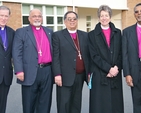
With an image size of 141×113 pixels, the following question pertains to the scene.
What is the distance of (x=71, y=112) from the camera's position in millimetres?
4500

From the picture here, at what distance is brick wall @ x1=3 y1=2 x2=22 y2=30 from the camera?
14.2 metres

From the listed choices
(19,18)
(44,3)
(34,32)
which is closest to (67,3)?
(44,3)

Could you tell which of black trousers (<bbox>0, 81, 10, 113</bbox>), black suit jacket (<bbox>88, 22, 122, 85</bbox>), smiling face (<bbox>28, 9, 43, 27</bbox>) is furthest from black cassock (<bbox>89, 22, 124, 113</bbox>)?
black trousers (<bbox>0, 81, 10, 113</bbox>)

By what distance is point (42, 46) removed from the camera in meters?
4.25

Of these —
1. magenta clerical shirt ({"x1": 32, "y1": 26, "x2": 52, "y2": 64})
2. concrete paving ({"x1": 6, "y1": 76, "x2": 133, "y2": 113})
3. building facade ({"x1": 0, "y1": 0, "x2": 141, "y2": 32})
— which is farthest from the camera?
building facade ({"x1": 0, "y1": 0, "x2": 141, "y2": 32})

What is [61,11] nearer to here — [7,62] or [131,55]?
[7,62]

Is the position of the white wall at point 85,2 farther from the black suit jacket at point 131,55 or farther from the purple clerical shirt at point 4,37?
the black suit jacket at point 131,55

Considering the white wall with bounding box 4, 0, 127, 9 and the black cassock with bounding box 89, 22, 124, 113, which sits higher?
the white wall with bounding box 4, 0, 127, 9

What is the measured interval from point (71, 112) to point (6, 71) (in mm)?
1419

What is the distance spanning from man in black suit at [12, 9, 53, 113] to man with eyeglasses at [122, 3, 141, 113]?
1.34 m

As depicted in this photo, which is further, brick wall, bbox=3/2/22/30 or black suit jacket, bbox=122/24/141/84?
brick wall, bbox=3/2/22/30

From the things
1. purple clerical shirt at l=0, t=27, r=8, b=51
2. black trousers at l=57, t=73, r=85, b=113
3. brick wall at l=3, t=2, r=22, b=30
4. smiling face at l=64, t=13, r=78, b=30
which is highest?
brick wall at l=3, t=2, r=22, b=30

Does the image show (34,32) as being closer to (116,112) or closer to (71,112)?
(71,112)

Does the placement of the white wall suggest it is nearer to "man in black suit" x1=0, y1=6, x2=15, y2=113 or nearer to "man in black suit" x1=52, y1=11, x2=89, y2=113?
"man in black suit" x1=0, y1=6, x2=15, y2=113
